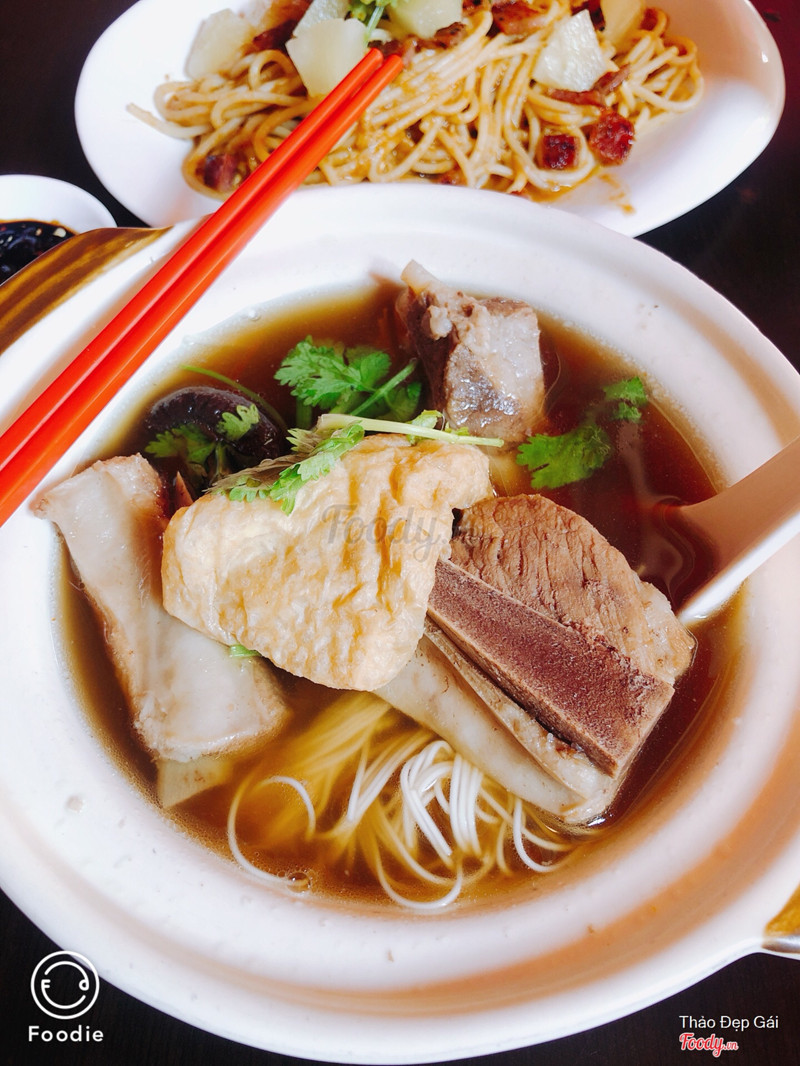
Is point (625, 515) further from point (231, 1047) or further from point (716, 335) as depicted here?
point (231, 1047)

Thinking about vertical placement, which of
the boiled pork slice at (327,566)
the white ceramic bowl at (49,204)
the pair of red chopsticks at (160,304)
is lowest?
the boiled pork slice at (327,566)

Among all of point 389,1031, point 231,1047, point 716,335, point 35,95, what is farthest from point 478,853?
point 35,95

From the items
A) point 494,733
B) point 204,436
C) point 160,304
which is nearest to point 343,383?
point 204,436

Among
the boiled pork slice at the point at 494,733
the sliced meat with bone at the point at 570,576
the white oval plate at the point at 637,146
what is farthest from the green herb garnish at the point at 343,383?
the white oval plate at the point at 637,146

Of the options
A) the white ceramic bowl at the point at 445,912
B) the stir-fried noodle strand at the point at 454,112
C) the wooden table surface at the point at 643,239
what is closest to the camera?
the white ceramic bowl at the point at 445,912

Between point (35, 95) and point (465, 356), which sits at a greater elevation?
point (35, 95)

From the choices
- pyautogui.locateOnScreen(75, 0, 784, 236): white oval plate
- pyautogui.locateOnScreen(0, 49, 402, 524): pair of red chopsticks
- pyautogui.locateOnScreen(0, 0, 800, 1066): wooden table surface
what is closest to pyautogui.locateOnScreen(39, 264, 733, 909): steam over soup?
pyautogui.locateOnScreen(0, 49, 402, 524): pair of red chopsticks

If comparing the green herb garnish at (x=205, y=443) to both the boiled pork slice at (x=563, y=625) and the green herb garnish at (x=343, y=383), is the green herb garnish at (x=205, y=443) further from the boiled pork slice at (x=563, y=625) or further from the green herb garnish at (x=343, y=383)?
the boiled pork slice at (x=563, y=625)
